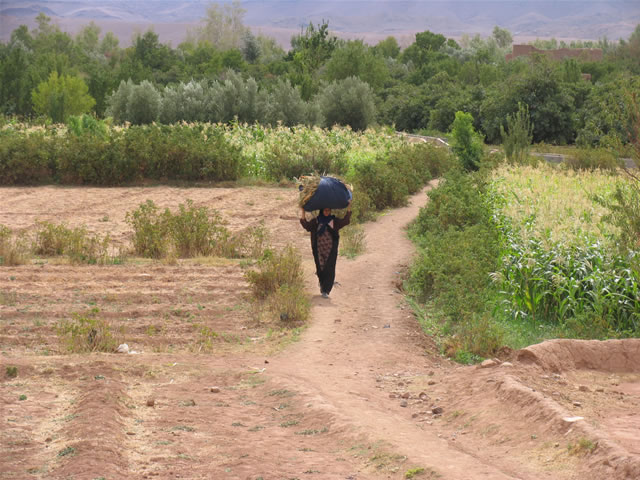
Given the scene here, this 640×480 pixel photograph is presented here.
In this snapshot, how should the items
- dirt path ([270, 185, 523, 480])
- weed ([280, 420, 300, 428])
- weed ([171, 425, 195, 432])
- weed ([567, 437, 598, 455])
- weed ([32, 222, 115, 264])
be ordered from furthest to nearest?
1. weed ([32, 222, 115, 264])
2. weed ([280, 420, 300, 428])
3. weed ([171, 425, 195, 432])
4. dirt path ([270, 185, 523, 480])
5. weed ([567, 437, 598, 455])

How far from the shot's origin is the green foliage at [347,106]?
129 feet

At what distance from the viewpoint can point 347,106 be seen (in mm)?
39375

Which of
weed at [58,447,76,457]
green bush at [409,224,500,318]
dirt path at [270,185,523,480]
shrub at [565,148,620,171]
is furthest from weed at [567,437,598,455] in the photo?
shrub at [565,148,620,171]

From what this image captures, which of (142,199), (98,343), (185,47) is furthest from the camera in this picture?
(185,47)

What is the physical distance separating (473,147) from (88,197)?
419 inches

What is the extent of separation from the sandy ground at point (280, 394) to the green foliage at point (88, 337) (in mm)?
178

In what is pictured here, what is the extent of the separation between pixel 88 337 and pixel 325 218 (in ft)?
11.5

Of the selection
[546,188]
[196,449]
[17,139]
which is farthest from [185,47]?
[196,449]

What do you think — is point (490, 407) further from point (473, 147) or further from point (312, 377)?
point (473, 147)

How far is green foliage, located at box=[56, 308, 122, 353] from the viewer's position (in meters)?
7.99

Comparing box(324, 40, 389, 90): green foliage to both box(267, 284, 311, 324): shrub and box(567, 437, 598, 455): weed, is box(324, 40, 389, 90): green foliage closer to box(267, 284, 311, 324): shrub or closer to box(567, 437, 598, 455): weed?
box(267, 284, 311, 324): shrub

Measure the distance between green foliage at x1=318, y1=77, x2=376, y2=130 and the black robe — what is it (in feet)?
96.7

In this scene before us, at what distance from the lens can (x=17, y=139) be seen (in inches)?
877

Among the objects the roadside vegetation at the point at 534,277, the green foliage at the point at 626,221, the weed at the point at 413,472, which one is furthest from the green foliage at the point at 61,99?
the weed at the point at 413,472
